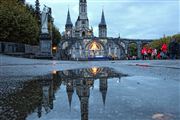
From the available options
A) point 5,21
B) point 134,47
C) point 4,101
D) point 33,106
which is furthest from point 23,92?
point 134,47

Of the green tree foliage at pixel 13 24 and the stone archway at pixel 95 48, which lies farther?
the stone archway at pixel 95 48

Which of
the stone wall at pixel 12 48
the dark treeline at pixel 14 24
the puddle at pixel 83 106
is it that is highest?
the dark treeline at pixel 14 24

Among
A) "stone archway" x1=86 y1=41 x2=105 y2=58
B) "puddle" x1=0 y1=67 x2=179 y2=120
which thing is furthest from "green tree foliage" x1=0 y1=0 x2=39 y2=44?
"stone archway" x1=86 y1=41 x2=105 y2=58

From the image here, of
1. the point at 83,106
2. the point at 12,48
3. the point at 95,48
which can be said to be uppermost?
the point at 95,48

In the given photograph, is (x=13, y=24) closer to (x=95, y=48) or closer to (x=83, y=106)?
(x=83, y=106)

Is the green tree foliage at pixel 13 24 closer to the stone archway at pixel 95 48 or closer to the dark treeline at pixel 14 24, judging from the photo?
the dark treeline at pixel 14 24

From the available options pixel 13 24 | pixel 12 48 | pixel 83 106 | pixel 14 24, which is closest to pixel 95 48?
pixel 14 24

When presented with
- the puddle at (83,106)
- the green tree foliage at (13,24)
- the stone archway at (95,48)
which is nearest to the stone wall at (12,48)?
the green tree foliage at (13,24)

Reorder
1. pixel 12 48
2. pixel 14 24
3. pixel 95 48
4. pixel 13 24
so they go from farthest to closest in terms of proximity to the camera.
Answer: pixel 95 48 < pixel 14 24 < pixel 13 24 < pixel 12 48

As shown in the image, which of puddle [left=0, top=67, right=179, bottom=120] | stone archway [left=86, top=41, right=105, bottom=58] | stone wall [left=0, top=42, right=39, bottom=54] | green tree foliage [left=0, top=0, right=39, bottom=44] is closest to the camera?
puddle [left=0, top=67, right=179, bottom=120]

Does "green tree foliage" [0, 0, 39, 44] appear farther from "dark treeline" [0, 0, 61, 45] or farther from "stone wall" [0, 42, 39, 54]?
"stone wall" [0, 42, 39, 54]

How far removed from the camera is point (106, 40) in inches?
7288

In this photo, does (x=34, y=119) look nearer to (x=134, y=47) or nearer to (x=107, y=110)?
(x=107, y=110)

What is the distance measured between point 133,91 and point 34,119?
3.34m
